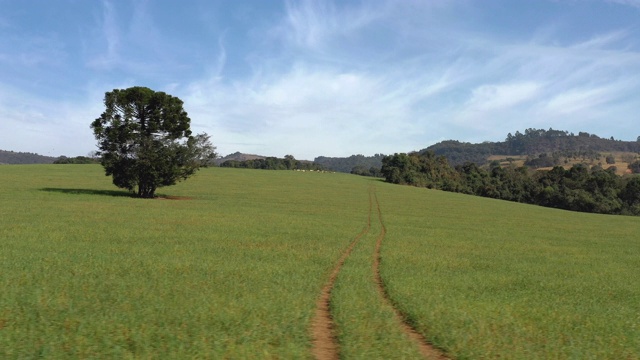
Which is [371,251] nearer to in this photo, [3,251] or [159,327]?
[159,327]

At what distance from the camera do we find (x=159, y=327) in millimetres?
9211

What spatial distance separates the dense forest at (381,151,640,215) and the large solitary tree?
303 feet

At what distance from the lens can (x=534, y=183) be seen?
128625mm

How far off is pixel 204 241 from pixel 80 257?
6.20m

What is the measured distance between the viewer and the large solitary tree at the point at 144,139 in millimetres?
45406

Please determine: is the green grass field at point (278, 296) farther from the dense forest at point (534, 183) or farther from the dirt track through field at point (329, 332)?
the dense forest at point (534, 183)

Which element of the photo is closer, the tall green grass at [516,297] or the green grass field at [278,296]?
the green grass field at [278,296]

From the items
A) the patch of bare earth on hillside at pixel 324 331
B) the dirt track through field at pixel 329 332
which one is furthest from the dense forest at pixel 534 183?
the patch of bare earth on hillside at pixel 324 331

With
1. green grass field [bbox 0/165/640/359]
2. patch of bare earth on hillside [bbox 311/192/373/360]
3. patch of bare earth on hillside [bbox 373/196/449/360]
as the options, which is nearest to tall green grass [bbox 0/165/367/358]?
green grass field [bbox 0/165/640/359]

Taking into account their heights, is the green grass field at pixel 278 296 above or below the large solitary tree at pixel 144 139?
below

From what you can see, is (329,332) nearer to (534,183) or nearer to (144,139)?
(144,139)

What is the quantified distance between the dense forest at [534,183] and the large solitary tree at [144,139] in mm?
92302

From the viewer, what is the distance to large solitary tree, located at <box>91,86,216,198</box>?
4541 centimetres

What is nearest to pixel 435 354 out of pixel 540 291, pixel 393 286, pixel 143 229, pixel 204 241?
pixel 393 286
